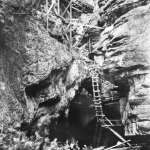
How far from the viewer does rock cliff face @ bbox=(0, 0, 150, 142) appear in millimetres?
10469

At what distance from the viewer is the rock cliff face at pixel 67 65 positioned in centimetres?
1047

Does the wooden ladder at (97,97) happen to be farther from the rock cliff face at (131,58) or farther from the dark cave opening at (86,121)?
the rock cliff face at (131,58)

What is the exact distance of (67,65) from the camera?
12.8m

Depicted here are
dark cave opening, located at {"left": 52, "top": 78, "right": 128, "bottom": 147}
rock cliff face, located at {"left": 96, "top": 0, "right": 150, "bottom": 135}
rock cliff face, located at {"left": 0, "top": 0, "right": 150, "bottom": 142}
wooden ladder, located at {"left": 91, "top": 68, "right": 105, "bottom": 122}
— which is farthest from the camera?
dark cave opening, located at {"left": 52, "top": 78, "right": 128, "bottom": 147}

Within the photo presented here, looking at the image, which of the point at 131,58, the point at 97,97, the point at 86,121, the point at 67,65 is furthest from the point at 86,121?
the point at 131,58

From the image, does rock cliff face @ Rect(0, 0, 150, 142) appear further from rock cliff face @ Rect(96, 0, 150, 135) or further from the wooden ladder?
the wooden ladder

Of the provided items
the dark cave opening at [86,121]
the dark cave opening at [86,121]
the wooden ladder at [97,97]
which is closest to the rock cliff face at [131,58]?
the wooden ladder at [97,97]

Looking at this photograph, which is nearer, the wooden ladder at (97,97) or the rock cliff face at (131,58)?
the rock cliff face at (131,58)

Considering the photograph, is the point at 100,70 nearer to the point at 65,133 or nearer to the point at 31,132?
the point at 65,133

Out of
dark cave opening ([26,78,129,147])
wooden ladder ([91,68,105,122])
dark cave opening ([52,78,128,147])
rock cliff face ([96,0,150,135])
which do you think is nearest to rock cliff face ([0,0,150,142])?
rock cliff face ([96,0,150,135])

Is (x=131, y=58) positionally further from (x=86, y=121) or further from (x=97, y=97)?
(x=86, y=121)

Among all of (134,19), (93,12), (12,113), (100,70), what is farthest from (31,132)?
A: (93,12)

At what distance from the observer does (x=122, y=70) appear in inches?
525

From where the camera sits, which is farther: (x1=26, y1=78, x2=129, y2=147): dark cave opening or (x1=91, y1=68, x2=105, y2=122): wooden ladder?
(x1=26, y1=78, x2=129, y2=147): dark cave opening
